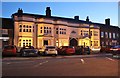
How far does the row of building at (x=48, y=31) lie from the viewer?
50.2 m

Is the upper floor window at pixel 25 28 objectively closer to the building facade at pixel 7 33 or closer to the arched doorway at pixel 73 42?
the building facade at pixel 7 33

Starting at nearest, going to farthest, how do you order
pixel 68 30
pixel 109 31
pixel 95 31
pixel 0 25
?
pixel 0 25, pixel 68 30, pixel 95 31, pixel 109 31

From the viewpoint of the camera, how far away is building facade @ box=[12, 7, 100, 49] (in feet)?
165

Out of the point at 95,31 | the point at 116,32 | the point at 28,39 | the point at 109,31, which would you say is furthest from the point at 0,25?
the point at 116,32

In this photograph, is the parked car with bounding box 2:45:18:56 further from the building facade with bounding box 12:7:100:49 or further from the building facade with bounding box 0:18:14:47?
the building facade with bounding box 12:7:100:49

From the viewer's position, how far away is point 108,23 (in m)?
80.6

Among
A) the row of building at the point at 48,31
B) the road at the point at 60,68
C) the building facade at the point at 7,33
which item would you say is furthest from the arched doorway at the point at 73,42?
the road at the point at 60,68

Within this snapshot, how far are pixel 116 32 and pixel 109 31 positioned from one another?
4970 millimetres

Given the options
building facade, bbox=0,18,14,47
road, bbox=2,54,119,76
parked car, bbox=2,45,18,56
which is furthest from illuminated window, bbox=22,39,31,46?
road, bbox=2,54,119,76

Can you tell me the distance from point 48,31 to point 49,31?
1.13ft

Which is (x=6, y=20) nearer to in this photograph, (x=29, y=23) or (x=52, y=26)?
(x=29, y=23)

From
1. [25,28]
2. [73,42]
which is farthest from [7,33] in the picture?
[73,42]

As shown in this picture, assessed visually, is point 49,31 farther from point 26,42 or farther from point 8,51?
point 8,51

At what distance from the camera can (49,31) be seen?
54.6 m
